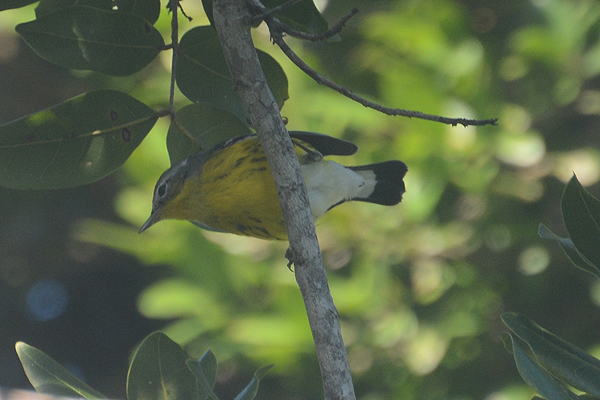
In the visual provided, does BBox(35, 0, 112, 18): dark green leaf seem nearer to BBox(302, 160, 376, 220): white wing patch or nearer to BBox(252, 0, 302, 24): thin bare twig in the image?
BBox(252, 0, 302, 24): thin bare twig

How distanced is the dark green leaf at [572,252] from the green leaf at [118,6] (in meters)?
1.18

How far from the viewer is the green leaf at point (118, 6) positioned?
1.71 metres

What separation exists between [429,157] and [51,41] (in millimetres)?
2615

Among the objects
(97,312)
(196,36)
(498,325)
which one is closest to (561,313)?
(498,325)

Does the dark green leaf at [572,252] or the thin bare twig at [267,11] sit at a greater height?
the thin bare twig at [267,11]

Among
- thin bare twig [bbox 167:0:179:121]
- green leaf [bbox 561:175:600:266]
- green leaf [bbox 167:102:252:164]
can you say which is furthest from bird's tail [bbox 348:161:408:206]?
green leaf [bbox 561:175:600:266]

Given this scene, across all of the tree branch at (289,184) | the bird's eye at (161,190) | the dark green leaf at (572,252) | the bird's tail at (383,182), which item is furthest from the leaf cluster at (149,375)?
the bird's tail at (383,182)

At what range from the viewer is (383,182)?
337 cm

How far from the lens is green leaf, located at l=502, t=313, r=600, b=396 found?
1440 mm

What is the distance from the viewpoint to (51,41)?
1.67 meters

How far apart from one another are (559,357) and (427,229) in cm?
246

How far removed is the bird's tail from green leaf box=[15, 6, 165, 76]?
1.76m

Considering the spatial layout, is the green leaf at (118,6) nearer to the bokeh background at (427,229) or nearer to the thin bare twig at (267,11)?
the thin bare twig at (267,11)

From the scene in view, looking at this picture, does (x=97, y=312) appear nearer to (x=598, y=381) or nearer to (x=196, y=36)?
(x=196, y=36)
